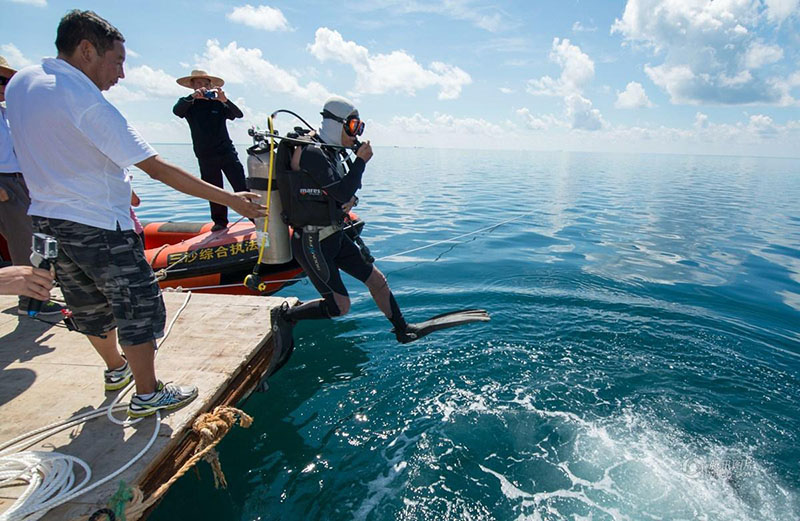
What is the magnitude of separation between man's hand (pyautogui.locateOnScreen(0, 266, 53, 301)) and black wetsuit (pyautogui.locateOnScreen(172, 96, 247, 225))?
13.6 feet

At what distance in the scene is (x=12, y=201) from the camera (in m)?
3.84

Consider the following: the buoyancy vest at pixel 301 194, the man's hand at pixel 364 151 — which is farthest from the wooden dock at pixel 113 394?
the man's hand at pixel 364 151

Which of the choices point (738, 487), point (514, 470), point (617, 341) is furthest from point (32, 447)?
point (617, 341)

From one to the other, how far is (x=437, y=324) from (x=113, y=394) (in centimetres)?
295

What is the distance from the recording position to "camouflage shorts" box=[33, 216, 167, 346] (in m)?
2.08

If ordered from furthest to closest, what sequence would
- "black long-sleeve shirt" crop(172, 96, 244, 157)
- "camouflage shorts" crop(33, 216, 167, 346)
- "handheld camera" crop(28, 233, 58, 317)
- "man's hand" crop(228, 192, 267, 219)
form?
"black long-sleeve shirt" crop(172, 96, 244, 157)
"man's hand" crop(228, 192, 267, 219)
"camouflage shorts" crop(33, 216, 167, 346)
"handheld camera" crop(28, 233, 58, 317)

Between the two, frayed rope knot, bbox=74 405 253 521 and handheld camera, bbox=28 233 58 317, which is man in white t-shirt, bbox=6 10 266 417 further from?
frayed rope knot, bbox=74 405 253 521

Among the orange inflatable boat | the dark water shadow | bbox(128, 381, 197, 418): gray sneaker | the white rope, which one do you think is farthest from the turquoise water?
the orange inflatable boat

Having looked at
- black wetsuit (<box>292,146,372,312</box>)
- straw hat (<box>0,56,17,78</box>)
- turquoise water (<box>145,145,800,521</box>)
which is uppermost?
straw hat (<box>0,56,17,78</box>)

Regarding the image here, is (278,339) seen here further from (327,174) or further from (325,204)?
(327,174)

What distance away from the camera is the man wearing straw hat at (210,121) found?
569cm

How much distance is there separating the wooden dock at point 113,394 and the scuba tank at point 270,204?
75 centimetres

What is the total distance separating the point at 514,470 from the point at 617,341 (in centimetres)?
250

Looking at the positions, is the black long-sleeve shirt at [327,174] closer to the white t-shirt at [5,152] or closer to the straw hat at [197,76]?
the white t-shirt at [5,152]
